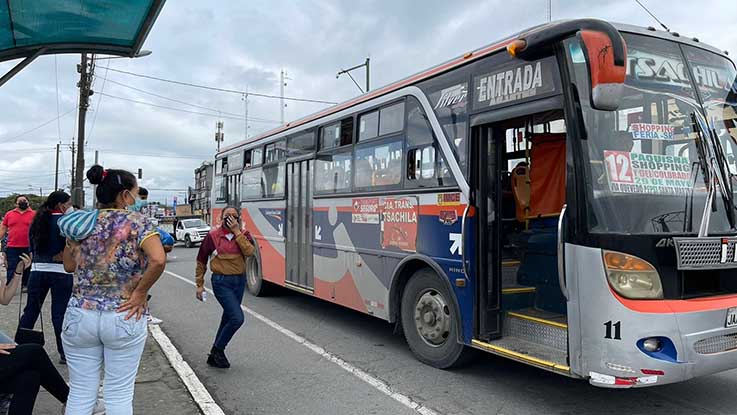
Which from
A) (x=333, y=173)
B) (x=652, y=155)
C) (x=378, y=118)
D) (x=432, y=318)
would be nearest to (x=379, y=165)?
(x=378, y=118)

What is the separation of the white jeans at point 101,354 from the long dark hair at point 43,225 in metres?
2.80

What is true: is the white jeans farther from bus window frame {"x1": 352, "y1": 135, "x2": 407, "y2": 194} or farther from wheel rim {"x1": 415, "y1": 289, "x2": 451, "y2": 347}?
bus window frame {"x1": 352, "y1": 135, "x2": 407, "y2": 194}

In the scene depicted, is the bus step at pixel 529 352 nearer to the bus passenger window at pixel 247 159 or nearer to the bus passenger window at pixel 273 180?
the bus passenger window at pixel 273 180

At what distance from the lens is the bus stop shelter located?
481 centimetres

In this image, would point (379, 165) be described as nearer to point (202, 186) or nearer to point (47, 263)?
point (47, 263)

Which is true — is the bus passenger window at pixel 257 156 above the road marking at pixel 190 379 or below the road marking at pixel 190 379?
above

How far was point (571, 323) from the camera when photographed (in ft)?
13.7

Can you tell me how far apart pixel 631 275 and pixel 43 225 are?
5.50 metres

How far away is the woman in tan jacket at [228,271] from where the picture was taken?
230 inches

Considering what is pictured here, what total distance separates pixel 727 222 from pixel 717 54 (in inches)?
65.0

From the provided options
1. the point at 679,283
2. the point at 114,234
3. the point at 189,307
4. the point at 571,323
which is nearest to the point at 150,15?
the point at 114,234

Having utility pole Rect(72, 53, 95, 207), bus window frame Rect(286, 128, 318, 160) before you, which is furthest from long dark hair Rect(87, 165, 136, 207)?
utility pole Rect(72, 53, 95, 207)

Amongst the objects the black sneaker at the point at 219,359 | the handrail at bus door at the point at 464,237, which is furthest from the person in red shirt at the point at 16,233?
the handrail at bus door at the point at 464,237

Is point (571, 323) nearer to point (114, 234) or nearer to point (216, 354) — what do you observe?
point (114, 234)
